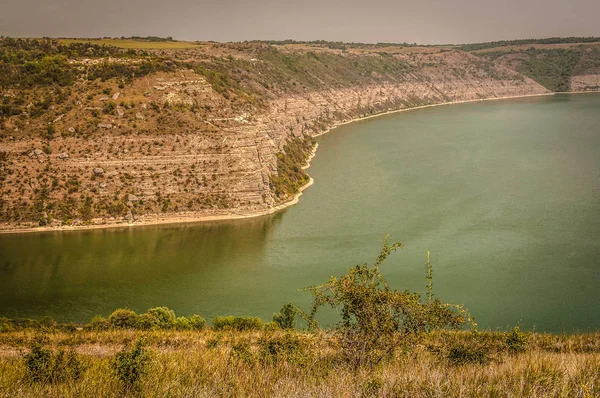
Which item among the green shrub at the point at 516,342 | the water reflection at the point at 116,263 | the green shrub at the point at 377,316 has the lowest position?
the water reflection at the point at 116,263

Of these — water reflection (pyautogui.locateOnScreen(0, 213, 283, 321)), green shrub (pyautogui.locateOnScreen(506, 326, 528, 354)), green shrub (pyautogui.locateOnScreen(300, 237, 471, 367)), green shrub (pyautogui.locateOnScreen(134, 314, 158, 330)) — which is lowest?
water reflection (pyautogui.locateOnScreen(0, 213, 283, 321))

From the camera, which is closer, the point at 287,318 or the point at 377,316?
the point at 377,316

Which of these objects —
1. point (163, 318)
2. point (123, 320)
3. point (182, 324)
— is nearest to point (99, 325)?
point (123, 320)

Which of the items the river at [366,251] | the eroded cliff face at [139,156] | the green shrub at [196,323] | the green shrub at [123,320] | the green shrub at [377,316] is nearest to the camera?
the green shrub at [377,316]

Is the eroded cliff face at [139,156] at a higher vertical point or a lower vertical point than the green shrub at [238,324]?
higher

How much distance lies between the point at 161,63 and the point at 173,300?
79.9ft

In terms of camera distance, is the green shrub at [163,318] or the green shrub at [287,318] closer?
the green shrub at [163,318]

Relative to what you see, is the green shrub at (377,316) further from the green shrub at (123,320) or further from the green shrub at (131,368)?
the green shrub at (123,320)

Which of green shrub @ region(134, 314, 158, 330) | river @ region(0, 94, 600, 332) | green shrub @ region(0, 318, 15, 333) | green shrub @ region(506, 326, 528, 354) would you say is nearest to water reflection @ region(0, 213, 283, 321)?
river @ region(0, 94, 600, 332)

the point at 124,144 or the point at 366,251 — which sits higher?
the point at 124,144


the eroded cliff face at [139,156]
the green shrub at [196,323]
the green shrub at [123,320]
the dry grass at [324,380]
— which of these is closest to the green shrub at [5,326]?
the green shrub at [123,320]

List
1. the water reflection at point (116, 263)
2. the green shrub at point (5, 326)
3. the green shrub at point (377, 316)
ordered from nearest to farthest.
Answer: the green shrub at point (377, 316) → the green shrub at point (5, 326) → the water reflection at point (116, 263)

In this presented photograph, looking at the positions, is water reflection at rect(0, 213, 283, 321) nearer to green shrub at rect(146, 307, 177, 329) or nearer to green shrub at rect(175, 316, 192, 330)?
green shrub at rect(146, 307, 177, 329)

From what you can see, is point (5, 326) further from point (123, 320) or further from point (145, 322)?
point (145, 322)
